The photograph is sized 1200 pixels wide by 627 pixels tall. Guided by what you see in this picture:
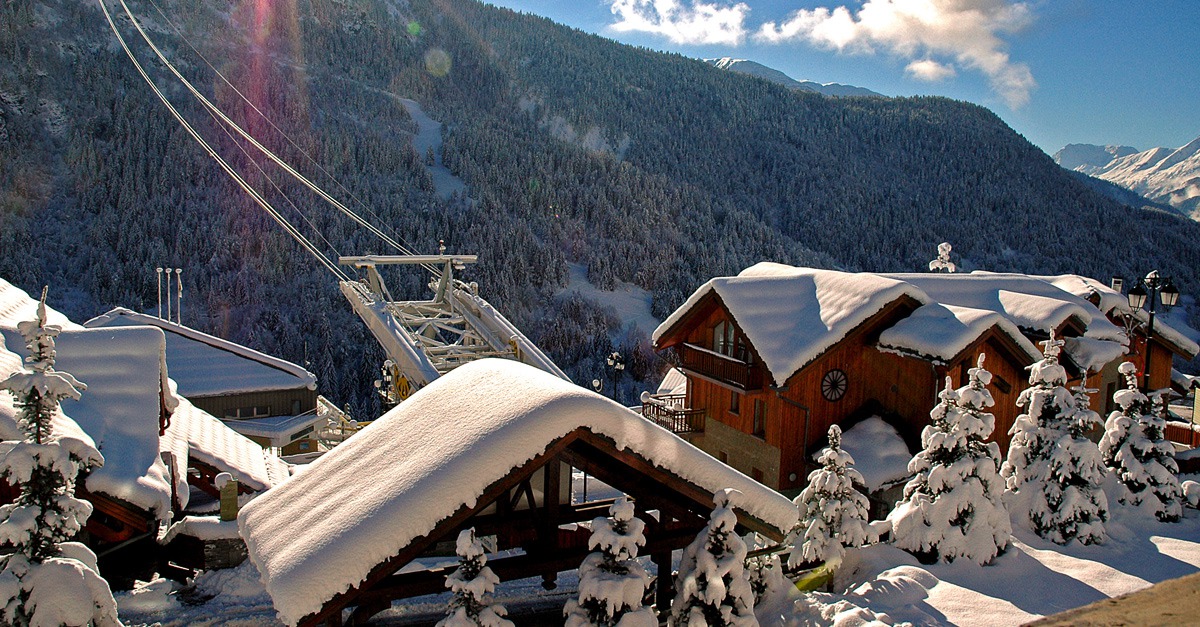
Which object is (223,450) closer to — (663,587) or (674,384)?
(663,587)

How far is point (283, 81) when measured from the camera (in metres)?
103

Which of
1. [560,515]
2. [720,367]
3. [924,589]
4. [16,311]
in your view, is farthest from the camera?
[720,367]

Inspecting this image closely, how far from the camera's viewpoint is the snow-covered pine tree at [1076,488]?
1340 cm

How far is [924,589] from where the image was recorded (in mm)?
11164

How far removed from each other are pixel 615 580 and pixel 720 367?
13.1 metres

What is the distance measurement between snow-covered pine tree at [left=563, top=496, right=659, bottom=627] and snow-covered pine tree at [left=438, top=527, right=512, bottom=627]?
2.57 feet

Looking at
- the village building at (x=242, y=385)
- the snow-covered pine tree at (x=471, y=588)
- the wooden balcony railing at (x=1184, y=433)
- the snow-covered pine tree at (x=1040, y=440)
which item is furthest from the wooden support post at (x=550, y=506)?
the village building at (x=242, y=385)

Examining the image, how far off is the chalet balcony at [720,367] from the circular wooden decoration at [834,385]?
1.68 m

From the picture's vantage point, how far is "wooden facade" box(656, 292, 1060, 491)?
57.6ft

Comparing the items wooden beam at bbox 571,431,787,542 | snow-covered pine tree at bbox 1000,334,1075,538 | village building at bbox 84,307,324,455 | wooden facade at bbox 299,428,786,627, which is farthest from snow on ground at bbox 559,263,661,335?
wooden beam at bbox 571,431,787,542

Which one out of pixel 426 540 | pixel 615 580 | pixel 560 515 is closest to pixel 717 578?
pixel 615 580

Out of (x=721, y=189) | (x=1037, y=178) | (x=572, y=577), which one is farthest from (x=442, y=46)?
(x=572, y=577)

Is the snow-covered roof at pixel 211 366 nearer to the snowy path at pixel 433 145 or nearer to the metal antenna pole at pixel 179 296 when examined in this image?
the metal antenna pole at pixel 179 296

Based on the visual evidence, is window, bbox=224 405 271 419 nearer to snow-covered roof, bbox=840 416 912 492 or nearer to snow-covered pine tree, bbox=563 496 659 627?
snow-covered roof, bbox=840 416 912 492
